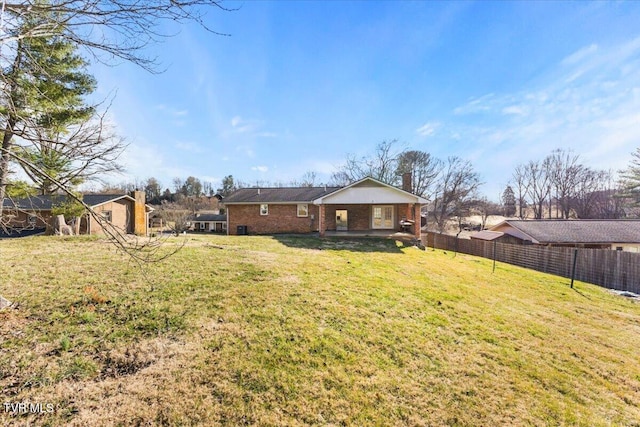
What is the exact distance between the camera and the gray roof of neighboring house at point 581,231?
17078 mm

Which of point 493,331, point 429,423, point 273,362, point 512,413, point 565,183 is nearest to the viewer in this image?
point 429,423

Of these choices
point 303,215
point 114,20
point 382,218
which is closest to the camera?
point 114,20

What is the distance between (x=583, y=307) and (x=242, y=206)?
19.7 m

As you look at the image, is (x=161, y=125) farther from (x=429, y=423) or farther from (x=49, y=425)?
(x=429, y=423)

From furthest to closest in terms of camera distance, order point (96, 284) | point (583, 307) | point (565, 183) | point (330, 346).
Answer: point (565, 183) < point (583, 307) < point (96, 284) < point (330, 346)

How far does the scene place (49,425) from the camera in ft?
8.66

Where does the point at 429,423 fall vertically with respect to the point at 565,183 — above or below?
below

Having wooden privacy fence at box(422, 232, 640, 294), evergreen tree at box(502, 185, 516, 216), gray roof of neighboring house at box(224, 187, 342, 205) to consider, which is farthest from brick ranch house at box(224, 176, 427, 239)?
evergreen tree at box(502, 185, 516, 216)

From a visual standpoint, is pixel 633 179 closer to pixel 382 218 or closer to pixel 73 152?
pixel 382 218

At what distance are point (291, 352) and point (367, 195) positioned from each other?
13.4 m

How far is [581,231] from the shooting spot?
18.2 meters

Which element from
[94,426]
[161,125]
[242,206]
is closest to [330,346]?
[94,426]

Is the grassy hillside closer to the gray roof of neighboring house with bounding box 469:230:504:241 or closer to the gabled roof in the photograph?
the gabled roof

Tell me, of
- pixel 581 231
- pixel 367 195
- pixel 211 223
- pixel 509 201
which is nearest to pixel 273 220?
pixel 367 195
